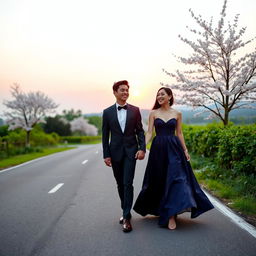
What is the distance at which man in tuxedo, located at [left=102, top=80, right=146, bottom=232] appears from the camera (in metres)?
4.91

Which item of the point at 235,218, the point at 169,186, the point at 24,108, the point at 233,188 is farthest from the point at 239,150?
the point at 24,108

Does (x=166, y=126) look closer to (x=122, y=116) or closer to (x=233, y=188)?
(x=122, y=116)

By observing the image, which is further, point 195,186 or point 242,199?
point 242,199

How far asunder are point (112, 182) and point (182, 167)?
453 cm

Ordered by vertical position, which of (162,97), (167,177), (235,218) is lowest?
(235,218)

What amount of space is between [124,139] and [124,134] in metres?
0.08

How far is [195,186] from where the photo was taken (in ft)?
16.1

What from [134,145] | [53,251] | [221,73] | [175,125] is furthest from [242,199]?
[221,73]

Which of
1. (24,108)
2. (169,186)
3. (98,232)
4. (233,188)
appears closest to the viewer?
A: (98,232)

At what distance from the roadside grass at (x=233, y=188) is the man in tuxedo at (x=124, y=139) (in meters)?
1.91

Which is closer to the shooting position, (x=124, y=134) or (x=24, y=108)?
(x=124, y=134)

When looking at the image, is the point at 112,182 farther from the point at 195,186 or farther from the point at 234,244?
the point at 234,244

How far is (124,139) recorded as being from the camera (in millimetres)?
4945

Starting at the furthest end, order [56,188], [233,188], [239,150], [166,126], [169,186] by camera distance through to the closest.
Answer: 1. [56,188]
2. [239,150]
3. [233,188]
4. [166,126]
5. [169,186]
